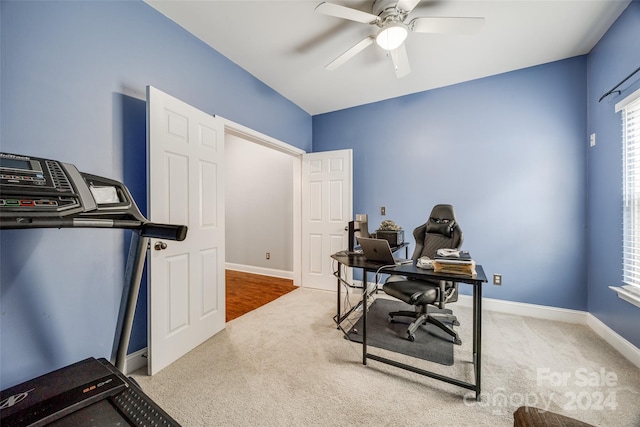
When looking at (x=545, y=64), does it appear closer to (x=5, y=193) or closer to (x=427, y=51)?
(x=427, y=51)

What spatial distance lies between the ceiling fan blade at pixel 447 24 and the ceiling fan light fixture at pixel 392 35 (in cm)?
7

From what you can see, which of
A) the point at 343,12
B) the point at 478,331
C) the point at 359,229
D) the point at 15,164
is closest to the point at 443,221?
the point at 359,229

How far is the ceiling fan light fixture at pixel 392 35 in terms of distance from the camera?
1831 mm

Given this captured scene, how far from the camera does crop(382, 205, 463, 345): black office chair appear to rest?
2.06 metres

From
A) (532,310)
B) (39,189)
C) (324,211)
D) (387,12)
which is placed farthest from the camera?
(324,211)

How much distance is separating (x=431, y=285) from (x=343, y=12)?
2.19 m

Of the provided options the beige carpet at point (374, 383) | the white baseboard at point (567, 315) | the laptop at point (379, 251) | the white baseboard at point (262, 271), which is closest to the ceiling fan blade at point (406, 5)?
the laptop at point (379, 251)

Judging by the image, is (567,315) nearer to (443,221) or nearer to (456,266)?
(443,221)

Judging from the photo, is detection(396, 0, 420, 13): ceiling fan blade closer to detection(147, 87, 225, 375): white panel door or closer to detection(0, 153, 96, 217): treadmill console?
detection(147, 87, 225, 375): white panel door

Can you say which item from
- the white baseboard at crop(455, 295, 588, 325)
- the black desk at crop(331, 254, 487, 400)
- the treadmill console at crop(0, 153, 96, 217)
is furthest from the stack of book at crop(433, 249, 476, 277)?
the treadmill console at crop(0, 153, 96, 217)

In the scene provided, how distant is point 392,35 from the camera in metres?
1.88

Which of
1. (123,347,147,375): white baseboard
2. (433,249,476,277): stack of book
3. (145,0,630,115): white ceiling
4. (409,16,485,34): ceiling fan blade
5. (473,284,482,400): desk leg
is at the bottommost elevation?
(123,347,147,375): white baseboard

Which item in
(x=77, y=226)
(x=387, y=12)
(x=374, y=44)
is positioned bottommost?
(x=77, y=226)

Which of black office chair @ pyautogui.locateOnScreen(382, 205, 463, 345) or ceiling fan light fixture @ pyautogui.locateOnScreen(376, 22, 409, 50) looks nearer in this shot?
ceiling fan light fixture @ pyautogui.locateOnScreen(376, 22, 409, 50)
